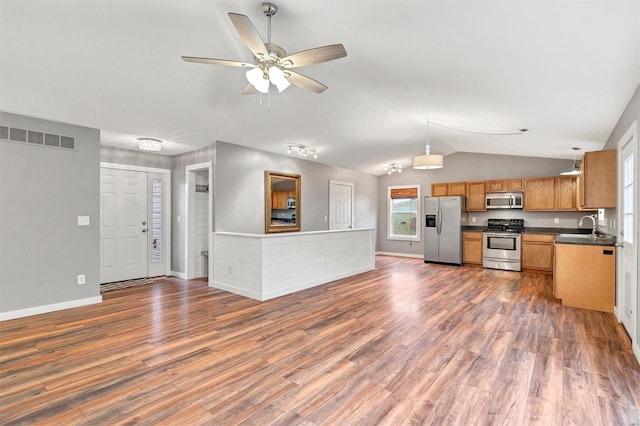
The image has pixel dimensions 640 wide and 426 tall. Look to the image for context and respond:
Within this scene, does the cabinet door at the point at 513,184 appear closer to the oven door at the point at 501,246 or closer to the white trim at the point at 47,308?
the oven door at the point at 501,246

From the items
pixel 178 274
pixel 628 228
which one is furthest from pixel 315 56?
pixel 178 274

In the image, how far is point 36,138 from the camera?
3.83 m

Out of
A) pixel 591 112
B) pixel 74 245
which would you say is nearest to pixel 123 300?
pixel 74 245

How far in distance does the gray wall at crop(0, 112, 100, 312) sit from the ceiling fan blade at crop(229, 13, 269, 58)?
3.38m

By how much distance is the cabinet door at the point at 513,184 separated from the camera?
701 centimetres

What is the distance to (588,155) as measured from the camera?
12.4 feet

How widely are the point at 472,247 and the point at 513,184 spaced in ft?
5.57

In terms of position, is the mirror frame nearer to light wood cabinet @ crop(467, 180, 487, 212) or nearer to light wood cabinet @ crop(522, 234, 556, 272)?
light wood cabinet @ crop(467, 180, 487, 212)

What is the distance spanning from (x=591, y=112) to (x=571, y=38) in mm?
1823

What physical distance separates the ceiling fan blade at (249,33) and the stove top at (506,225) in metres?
6.93

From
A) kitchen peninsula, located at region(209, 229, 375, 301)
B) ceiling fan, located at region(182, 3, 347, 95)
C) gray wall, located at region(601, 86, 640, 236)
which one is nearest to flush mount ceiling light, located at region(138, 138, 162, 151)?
kitchen peninsula, located at region(209, 229, 375, 301)

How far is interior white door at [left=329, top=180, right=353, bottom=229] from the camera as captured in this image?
7941 millimetres

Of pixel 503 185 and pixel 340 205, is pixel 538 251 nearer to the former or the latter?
pixel 503 185

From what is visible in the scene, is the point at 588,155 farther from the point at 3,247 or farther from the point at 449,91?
the point at 3,247
